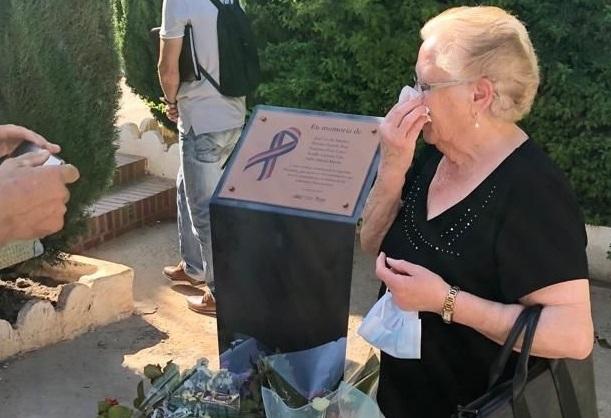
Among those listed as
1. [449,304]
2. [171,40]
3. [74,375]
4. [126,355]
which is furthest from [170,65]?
[449,304]

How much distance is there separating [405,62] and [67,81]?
7.88 ft

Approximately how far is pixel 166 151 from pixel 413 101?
195 inches

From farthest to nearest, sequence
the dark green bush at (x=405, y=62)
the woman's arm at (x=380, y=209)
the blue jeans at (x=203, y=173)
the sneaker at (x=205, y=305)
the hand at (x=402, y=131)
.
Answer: the dark green bush at (x=405, y=62)
the sneaker at (x=205, y=305)
the blue jeans at (x=203, y=173)
the woman's arm at (x=380, y=209)
the hand at (x=402, y=131)

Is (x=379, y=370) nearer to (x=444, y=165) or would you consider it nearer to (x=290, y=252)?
(x=290, y=252)

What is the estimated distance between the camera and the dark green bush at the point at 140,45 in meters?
6.52

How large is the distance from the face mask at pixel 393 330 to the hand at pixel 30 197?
88cm

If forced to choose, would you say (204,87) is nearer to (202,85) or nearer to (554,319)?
(202,85)

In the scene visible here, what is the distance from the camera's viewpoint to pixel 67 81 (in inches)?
156

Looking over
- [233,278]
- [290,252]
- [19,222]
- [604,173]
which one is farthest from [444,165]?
[604,173]

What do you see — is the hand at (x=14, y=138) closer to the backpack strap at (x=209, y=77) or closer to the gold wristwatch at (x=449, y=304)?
the gold wristwatch at (x=449, y=304)

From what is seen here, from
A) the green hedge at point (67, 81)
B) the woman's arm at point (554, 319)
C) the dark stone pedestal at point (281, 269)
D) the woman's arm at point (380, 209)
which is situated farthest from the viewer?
the green hedge at point (67, 81)

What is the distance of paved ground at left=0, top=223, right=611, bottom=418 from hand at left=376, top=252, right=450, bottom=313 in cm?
215

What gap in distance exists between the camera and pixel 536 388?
1.85 metres

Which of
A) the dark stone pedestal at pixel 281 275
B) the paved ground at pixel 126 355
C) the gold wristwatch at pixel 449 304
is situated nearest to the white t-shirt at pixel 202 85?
the paved ground at pixel 126 355
